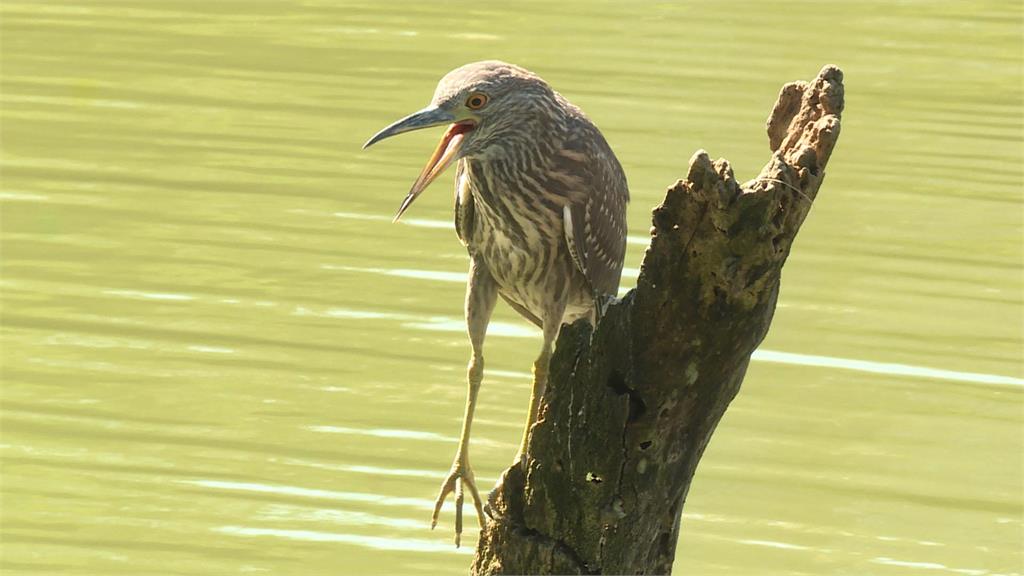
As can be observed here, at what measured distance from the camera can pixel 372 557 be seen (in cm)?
701

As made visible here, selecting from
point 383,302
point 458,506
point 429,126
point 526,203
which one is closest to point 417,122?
point 429,126

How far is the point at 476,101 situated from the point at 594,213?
668mm

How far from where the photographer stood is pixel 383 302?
9.22 metres

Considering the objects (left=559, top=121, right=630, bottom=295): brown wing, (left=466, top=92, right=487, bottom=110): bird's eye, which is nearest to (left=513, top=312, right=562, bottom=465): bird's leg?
(left=559, top=121, right=630, bottom=295): brown wing

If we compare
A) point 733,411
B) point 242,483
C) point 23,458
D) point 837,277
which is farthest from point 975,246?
point 23,458

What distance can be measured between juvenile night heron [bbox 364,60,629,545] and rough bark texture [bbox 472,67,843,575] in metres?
0.83

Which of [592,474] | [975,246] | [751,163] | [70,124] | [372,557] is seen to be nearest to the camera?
[592,474]

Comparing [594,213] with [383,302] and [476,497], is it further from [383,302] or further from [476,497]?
[383,302]

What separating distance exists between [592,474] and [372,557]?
8.26 feet

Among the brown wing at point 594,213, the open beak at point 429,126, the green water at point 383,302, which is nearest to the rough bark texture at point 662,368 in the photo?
the open beak at point 429,126

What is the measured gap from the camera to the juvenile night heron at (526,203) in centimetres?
546

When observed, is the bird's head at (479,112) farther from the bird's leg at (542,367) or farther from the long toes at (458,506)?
the long toes at (458,506)

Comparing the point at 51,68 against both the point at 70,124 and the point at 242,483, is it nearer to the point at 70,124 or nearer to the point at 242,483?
the point at 70,124

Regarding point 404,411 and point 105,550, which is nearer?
point 105,550
